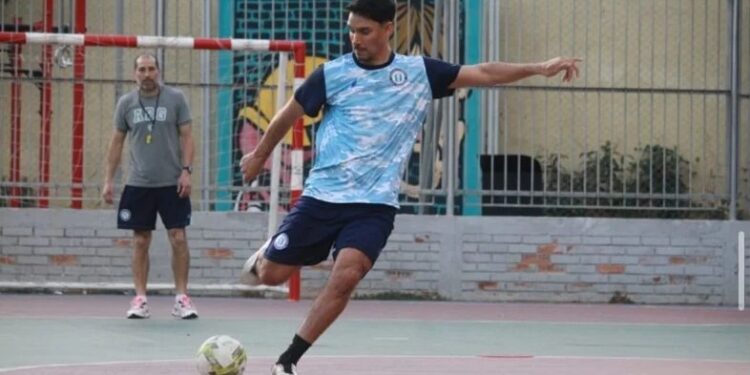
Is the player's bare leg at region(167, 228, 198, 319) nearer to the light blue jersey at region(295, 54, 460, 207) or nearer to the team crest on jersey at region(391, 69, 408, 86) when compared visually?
the light blue jersey at region(295, 54, 460, 207)

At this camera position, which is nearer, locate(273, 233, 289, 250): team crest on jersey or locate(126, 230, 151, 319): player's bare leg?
locate(273, 233, 289, 250): team crest on jersey

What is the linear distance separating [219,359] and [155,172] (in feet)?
19.3

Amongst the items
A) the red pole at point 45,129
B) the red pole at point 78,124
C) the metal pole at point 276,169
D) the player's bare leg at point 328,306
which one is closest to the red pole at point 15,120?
the red pole at point 45,129

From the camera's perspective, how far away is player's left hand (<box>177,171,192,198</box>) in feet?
48.3

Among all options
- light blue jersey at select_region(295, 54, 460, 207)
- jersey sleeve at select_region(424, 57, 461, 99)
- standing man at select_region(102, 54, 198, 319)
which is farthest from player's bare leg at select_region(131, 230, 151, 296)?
jersey sleeve at select_region(424, 57, 461, 99)

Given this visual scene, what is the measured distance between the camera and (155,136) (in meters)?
14.8

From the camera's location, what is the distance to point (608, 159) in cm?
1794

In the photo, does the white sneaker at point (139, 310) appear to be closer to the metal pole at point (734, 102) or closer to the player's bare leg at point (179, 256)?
the player's bare leg at point (179, 256)

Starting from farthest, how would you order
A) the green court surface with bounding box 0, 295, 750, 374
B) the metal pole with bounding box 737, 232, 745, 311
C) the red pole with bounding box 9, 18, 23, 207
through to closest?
the metal pole with bounding box 737, 232, 745, 311 → the red pole with bounding box 9, 18, 23, 207 → the green court surface with bounding box 0, 295, 750, 374

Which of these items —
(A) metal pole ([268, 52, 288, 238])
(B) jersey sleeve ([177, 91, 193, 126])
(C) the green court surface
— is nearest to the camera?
(C) the green court surface

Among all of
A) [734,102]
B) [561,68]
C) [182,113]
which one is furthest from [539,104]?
[561,68]

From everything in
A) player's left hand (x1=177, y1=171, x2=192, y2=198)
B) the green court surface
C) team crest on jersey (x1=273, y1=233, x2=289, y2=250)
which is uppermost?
player's left hand (x1=177, y1=171, x2=192, y2=198)

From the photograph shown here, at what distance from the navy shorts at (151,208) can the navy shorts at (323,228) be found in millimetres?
5216

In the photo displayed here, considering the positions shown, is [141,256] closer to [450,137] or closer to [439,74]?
[450,137]
